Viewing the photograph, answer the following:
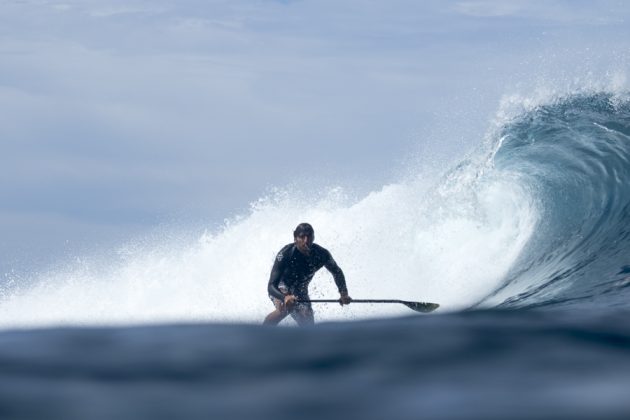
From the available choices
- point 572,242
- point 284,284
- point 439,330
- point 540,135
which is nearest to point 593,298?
point 284,284

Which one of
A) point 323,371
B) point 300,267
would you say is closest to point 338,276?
point 300,267

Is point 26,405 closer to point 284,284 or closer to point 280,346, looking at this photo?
point 280,346

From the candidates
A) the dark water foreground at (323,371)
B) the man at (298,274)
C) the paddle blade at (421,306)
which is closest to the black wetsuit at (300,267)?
the man at (298,274)

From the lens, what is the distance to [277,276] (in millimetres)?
9922

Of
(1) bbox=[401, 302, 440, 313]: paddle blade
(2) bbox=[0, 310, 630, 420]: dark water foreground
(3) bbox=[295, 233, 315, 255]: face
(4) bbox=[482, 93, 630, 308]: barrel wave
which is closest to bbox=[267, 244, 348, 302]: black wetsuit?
(3) bbox=[295, 233, 315, 255]: face

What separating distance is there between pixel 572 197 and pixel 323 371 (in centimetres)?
1421

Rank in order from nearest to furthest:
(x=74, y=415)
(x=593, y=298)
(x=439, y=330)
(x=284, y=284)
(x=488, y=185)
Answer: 1. (x=74, y=415)
2. (x=439, y=330)
3. (x=593, y=298)
4. (x=284, y=284)
5. (x=488, y=185)

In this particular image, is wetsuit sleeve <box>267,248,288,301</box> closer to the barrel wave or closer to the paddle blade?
the paddle blade

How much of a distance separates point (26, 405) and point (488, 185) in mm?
15829

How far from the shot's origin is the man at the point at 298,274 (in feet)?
32.4

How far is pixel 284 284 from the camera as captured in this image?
10.3 metres

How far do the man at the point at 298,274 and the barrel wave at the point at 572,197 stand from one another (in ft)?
7.94

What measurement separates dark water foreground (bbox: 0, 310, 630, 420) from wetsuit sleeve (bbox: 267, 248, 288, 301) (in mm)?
6113

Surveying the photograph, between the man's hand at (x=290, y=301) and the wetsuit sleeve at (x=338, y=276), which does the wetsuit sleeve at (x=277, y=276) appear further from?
the wetsuit sleeve at (x=338, y=276)
